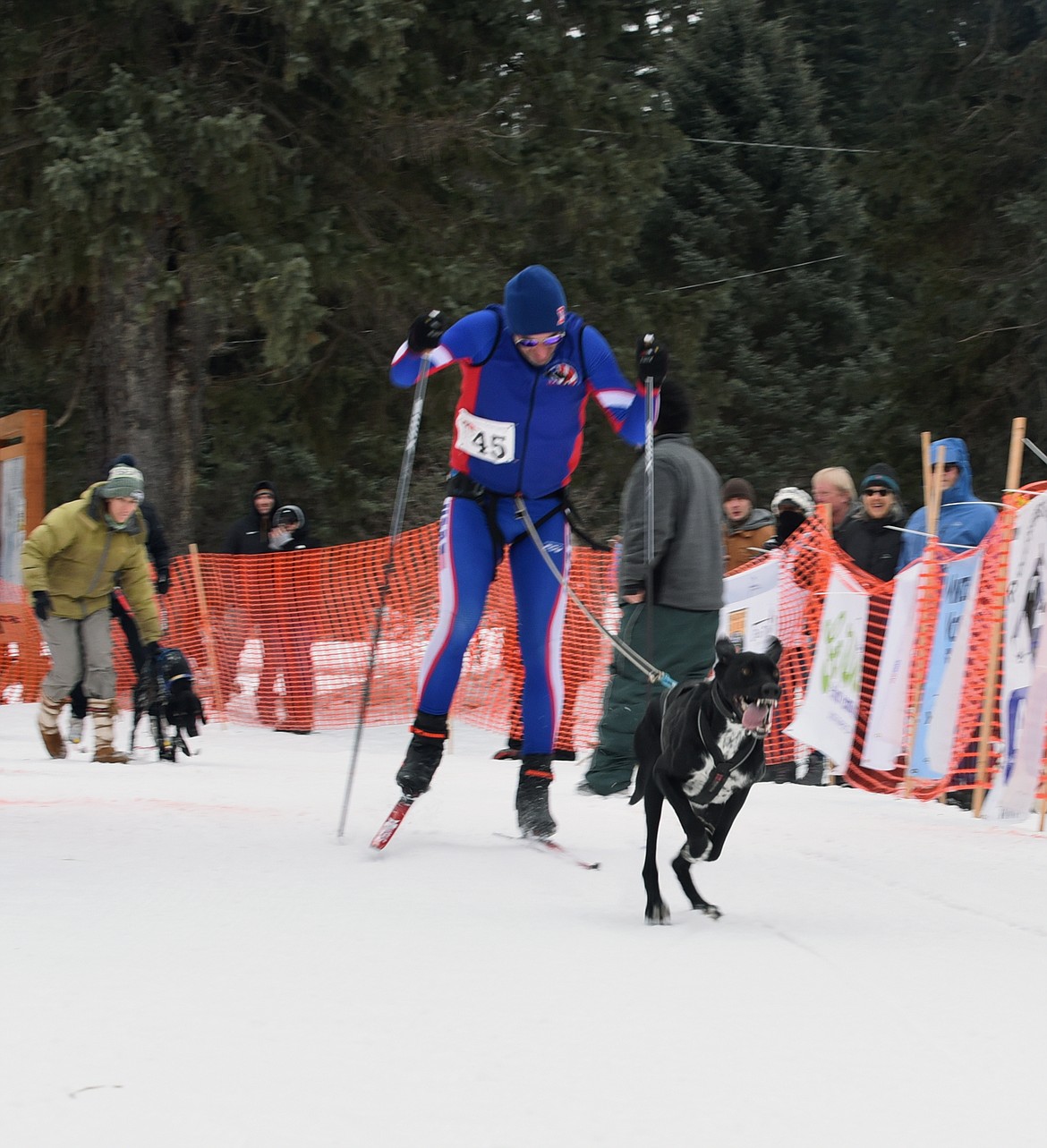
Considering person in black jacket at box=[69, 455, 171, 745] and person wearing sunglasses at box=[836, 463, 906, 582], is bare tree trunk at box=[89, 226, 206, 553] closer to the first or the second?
person in black jacket at box=[69, 455, 171, 745]

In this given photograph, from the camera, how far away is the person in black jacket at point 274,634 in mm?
11914

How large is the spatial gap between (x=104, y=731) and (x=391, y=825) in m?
4.43

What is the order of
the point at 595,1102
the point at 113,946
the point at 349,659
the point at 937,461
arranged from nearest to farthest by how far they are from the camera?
the point at 595,1102
the point at 113,946
the point at 937,461
the point at 349,659

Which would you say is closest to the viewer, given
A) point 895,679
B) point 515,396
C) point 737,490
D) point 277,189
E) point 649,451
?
point 515,396

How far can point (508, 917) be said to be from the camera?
158 inches

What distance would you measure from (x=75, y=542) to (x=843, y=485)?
445 cm

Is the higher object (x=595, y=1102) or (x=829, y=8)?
(x=829, y=8)

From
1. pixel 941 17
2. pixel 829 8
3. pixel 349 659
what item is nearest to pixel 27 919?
pixel 349 659

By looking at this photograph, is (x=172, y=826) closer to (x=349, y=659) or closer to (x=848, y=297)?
(x=349, y=659)

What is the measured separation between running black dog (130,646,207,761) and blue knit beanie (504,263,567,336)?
457 centimetres

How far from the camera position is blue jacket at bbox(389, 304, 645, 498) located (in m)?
5.12

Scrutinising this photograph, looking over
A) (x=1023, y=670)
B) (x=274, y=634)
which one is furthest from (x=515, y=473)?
(x=274, y=634)

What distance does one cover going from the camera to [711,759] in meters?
4.03

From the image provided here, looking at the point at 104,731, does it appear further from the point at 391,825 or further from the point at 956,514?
the point at 956,514
